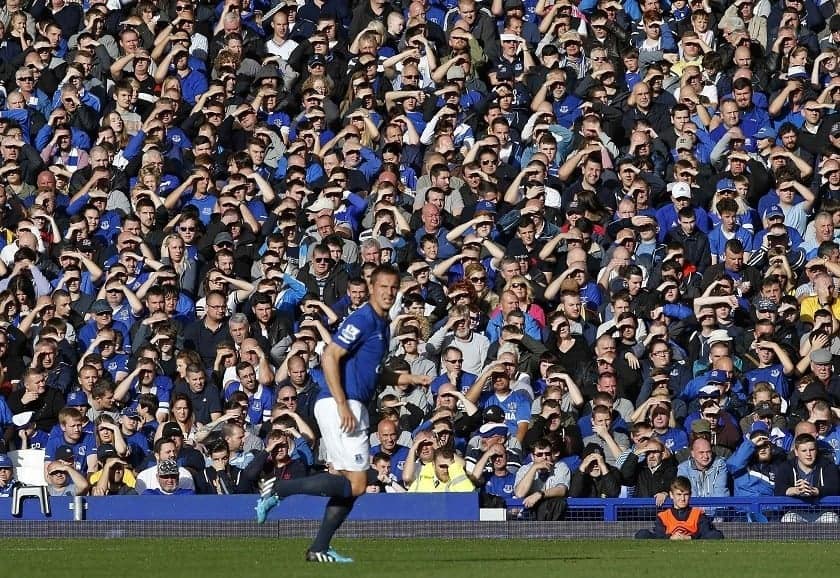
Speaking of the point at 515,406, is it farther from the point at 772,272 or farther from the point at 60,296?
the point at 60,296

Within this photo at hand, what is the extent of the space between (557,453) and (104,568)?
5.96 metres

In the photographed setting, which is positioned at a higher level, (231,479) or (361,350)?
(361,350)

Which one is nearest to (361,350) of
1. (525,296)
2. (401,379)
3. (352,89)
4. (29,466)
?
(401,379)

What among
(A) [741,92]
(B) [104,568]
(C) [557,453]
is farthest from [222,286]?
(B) [104,568]

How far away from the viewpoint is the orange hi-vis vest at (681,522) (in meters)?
15.0

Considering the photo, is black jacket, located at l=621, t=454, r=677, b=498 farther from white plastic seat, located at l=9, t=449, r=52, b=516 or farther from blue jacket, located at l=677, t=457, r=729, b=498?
white plastic seat, located at l=9, t=449, r=52, b=516

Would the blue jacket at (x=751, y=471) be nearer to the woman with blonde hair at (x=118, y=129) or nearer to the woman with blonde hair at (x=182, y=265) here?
the woman with blonde hair at (x=182, y=265)

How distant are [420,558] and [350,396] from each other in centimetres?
182

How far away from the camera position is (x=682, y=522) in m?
15.0

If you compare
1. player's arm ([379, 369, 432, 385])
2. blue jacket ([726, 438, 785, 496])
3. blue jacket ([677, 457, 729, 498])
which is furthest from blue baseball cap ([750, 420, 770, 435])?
player's arm ([379, 369, 432, 385])

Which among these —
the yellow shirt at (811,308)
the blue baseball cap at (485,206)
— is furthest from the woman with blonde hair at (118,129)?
the yellow shirt at (811,308)

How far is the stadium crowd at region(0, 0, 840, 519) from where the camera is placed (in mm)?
16922

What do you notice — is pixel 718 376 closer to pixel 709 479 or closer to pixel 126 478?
pixel 709 479

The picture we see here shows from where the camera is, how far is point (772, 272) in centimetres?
1853
